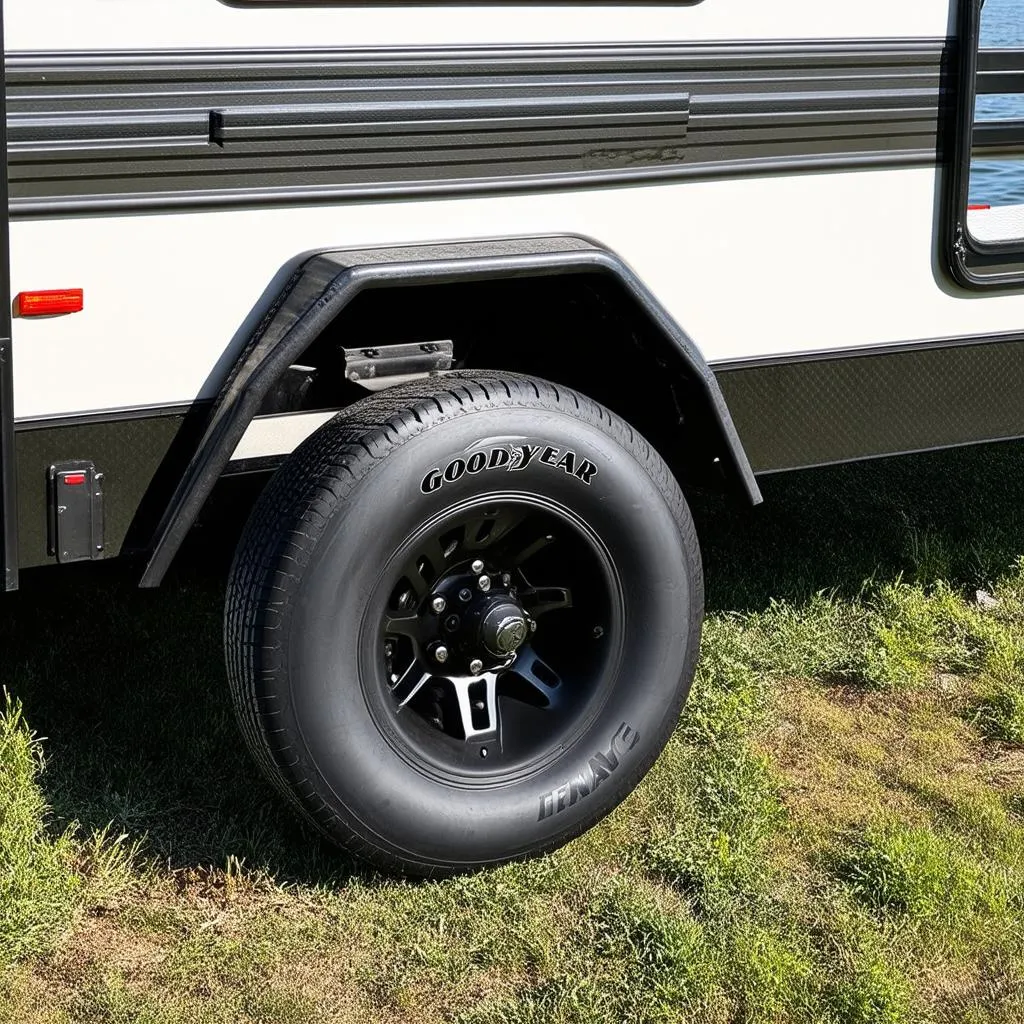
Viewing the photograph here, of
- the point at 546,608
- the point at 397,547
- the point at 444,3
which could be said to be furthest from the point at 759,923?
the point at 444,3

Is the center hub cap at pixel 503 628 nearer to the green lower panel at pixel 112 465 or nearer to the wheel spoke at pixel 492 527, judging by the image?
the wheel spoke at pixel 492 527

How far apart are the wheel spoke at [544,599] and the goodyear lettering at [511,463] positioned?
0.26 metres

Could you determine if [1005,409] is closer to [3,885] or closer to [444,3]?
[444,3]

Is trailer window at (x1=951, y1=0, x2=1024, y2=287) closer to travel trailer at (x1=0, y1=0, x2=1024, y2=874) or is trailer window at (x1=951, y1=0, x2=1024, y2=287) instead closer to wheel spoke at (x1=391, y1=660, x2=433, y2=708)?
travel trailer at (x1=0, y1=0, x2=1024, y2=874)

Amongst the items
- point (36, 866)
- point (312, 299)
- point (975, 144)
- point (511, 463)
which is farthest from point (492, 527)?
point (975, 144)

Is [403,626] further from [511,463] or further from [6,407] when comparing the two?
[6,407]

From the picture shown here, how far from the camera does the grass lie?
2.71m

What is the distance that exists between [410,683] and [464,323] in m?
0.79

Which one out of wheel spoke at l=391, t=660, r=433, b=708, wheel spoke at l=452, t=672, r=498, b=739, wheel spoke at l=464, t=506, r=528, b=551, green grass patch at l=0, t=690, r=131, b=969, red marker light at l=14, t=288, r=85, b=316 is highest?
red marker light at l=14, t=288, r=85, b=316

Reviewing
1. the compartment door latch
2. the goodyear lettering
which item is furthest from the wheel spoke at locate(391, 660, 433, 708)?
the compartment door latch

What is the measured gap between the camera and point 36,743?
3275mm

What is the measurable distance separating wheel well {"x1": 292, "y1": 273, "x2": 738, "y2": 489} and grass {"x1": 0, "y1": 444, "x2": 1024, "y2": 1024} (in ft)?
2.15

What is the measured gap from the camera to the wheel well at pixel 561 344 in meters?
3.07

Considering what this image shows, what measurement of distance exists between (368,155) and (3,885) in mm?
1519
